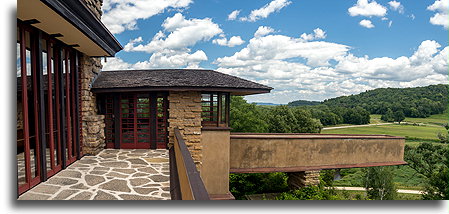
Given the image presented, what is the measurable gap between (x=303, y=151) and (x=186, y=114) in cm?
392

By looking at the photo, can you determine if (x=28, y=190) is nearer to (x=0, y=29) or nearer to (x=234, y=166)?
(x=0, y=29)

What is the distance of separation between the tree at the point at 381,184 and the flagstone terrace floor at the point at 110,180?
12.6 m

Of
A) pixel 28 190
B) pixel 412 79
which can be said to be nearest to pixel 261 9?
pixel 412 79

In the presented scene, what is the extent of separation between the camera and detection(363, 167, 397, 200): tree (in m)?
12.5

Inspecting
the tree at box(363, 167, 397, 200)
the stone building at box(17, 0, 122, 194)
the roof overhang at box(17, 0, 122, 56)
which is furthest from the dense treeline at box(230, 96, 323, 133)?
the roof overhang at box(17, 0, 122, 56)

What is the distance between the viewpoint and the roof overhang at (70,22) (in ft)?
8.58

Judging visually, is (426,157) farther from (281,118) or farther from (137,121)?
(137,121)

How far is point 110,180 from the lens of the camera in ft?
12.6

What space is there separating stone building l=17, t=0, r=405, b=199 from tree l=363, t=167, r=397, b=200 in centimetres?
555

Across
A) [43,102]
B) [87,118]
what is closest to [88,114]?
[87,118]

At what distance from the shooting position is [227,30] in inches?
172

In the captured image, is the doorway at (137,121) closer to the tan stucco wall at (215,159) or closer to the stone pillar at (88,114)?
the stone pillar at (88,114)

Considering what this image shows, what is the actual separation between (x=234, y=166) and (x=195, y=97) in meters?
2.57

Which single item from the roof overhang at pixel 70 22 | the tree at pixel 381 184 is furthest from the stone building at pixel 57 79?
the tree at pixel 381 184
